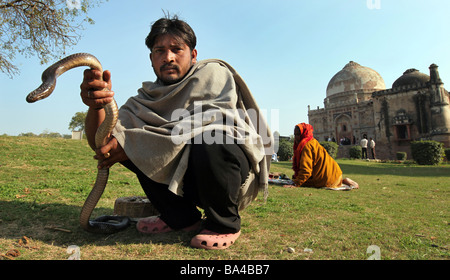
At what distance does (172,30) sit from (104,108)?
36.9 inches

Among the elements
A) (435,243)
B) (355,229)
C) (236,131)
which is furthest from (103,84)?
(435,243)

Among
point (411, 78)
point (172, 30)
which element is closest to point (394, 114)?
point (411, 78)

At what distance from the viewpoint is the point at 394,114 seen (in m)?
30.4

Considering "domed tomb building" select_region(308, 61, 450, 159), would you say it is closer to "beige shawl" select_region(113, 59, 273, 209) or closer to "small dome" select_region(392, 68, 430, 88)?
"small dome" select_region(392, 68, 430, 88)

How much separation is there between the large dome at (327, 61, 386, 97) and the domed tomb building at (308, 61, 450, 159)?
0.17 metres

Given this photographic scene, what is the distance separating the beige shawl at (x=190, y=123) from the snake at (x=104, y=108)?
0.39ft

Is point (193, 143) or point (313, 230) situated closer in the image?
point (193, 143)

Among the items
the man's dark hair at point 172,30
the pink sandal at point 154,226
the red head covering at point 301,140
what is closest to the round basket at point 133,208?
the pink sandal at point 154,226

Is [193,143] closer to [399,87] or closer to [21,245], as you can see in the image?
[21,245]

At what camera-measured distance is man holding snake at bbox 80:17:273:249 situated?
187cm

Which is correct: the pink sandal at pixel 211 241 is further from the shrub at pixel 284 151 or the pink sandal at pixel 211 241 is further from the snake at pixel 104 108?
the shrub at pixel 284 151

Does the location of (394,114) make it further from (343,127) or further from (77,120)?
(77,120)

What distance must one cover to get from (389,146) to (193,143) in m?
34.1
